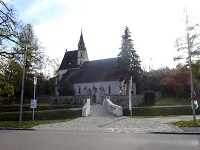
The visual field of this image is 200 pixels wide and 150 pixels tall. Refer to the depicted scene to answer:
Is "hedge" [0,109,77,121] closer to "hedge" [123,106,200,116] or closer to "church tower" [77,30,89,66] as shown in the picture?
"hedge" [123,106,200,116]

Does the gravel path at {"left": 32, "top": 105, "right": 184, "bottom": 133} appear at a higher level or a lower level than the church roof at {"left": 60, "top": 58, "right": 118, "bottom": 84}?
lower

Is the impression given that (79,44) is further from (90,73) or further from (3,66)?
(3,66)

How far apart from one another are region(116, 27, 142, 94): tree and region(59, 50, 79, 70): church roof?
2496cm

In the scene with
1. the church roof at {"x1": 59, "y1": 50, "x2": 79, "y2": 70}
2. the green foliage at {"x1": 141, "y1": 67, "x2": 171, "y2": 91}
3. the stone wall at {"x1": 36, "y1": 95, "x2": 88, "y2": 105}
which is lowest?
the stone wall at {"x1": 36, "y1": 95, "x2": 88, "y2": 105}

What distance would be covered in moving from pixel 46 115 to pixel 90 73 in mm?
34802

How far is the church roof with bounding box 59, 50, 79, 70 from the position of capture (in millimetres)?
64600

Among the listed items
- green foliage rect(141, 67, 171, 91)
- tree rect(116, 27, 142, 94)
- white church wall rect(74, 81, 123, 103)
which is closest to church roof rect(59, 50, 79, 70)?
white church wall rect(74, 81, 123, 103)

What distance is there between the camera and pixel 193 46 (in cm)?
2408

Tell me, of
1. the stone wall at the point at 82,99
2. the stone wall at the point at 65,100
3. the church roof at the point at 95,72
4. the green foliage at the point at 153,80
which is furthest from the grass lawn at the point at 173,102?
the stone wall at the point at 65,100

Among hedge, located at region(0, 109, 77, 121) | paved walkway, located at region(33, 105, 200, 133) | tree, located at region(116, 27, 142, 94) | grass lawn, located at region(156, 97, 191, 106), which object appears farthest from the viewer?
tree, located at region(116, 27, 142, 94)

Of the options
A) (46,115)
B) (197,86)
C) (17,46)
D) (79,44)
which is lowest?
(46,115)

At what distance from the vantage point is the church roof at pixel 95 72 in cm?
5103

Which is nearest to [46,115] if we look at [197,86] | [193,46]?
[193,46]

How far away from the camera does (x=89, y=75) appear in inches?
2160
